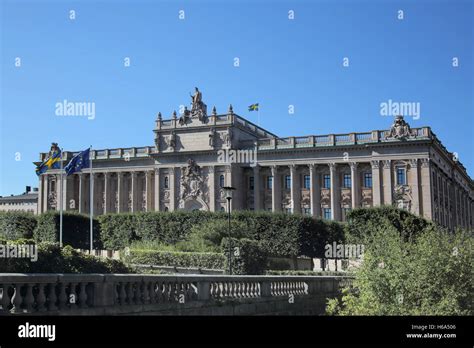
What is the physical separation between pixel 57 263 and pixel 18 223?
151 ft

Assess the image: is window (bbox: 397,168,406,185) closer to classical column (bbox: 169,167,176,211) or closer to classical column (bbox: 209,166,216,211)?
classical column (bbox: 209,166,216,211)

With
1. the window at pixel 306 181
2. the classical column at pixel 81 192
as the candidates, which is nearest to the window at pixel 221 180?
the window at pixel 306 181

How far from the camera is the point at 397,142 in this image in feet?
254

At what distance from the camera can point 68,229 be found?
202 ft

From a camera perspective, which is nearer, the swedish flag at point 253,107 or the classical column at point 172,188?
the swedish flag at point 253,107

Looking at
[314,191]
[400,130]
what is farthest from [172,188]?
[400,130]

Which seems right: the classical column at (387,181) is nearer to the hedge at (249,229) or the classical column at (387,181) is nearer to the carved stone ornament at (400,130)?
the carved stone ornament at (400,130)

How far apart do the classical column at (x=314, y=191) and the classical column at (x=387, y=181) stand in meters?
9.67

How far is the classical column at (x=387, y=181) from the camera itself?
3068 inches

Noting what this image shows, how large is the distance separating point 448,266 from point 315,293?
799 centimetres

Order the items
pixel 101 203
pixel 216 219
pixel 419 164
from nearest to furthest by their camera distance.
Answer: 1. pixel 216 219
2. pixel 419 164
3. pixel 101 203

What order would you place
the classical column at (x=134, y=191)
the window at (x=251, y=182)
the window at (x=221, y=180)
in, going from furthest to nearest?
the classical column at (x=134, y=191), the window at (x=251, y=182), the window at (x=221, y=180)

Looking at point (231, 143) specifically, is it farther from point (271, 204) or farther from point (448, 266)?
point (448, 266)

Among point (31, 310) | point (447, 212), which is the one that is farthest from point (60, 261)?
point (447, 212)
